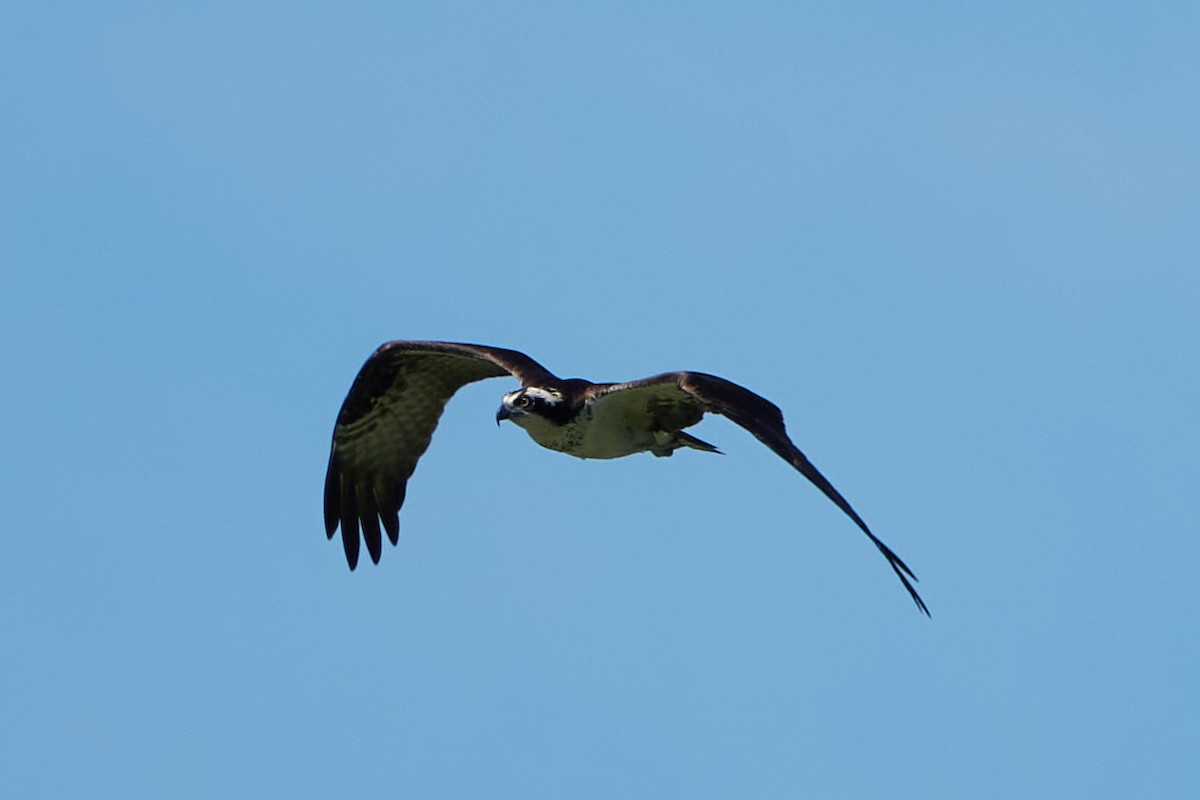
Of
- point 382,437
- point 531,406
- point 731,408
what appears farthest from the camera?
point 382,437

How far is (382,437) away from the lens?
1811cm

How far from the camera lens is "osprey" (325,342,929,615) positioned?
1445 cm

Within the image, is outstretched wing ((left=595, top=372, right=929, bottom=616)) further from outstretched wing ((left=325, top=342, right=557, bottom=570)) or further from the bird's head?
outstretched wing ((left=325, top=342, right=557, bottom=570))

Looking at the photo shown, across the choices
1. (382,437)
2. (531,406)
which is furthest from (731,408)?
(382,437)

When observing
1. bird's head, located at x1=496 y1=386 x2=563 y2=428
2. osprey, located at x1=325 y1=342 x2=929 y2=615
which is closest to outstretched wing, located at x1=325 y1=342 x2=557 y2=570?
osprey, located at x1=325 y1=342 x2=929 y2=615

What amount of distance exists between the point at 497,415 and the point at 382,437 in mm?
2547

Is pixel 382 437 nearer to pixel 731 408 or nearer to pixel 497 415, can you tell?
pixel 497 415

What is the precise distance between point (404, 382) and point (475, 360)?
81 cm

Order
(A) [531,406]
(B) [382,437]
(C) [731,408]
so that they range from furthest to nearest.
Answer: (B) [382,437] → (A) [531,406] → (C) [731,408]

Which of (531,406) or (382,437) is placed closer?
(531,406)

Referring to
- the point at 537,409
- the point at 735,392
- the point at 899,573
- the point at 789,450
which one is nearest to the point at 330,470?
the point at 537,409

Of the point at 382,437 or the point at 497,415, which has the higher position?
the point at 382,437

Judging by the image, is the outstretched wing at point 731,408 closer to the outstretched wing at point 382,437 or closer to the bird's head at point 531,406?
the bird's head at point 531,406

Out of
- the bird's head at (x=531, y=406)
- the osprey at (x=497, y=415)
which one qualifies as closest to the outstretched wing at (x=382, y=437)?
the osprey at (x=497, y=415)
